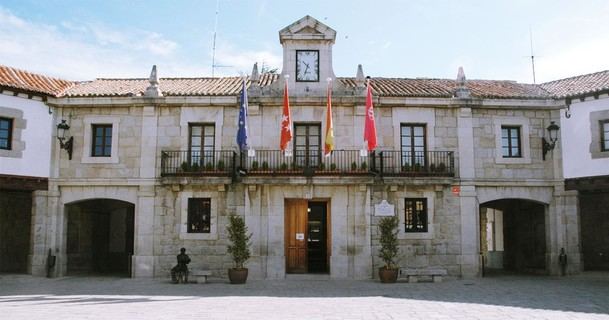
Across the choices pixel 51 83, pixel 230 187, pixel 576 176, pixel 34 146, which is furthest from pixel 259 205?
pixel 576 176

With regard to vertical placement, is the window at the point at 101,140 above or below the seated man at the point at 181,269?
above

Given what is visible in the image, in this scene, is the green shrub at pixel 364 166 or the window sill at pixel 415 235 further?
the window sill at pixel 415 235

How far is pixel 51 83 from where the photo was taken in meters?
18.8

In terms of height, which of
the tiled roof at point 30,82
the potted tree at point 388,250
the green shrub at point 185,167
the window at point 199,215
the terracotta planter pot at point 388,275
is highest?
the tiled roof at point 30,82

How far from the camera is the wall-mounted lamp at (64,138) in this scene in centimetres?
1753

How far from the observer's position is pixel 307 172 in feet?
55.1

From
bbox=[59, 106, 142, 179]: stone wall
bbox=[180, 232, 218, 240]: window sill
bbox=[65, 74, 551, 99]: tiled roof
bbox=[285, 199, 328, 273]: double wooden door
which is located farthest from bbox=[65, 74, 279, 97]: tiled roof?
bbox=[180, 232, 218, 240]: window sill

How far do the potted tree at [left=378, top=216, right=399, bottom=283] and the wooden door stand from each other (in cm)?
263

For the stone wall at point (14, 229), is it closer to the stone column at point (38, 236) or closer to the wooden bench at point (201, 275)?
the stone column at point (38, 236)

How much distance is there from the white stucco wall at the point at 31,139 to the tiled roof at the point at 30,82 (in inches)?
15.1


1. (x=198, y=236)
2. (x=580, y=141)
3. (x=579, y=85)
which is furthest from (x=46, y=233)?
(x=579, y=85)

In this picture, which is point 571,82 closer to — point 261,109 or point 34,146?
point 261,109

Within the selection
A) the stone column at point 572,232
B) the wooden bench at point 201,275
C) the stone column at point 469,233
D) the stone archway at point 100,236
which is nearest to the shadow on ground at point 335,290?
the wooden bench at point 201,275

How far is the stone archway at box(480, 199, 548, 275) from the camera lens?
61.8 ft
